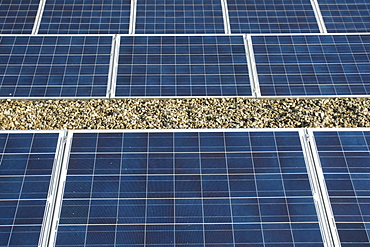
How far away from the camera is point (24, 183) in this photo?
756cm

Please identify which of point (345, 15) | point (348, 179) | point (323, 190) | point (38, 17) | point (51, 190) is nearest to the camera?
point (51, 190)

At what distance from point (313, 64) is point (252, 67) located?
6.65 feet

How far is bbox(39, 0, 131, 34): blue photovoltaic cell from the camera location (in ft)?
42.5

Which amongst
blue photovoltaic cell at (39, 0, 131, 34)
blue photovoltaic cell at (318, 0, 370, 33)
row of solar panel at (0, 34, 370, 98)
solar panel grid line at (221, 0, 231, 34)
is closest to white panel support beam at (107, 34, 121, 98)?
row of solar panel at (0, 34, 370, 98)

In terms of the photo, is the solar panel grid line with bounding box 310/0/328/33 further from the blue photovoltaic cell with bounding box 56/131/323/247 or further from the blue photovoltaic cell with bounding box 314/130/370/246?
the blue photovoltaic cell with bounding box 56/131/323/247

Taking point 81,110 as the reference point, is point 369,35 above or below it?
above

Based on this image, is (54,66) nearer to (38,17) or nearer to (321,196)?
(38,17)

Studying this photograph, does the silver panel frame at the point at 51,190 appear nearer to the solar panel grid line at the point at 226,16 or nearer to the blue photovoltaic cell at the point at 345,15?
the solar panel grid line at the point at 226,16

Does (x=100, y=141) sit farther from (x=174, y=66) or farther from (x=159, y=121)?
(x=174, y=66)

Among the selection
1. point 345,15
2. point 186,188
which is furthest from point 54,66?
point 345,15

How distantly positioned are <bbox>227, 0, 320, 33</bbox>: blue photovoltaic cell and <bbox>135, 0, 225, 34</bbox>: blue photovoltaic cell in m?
0.67

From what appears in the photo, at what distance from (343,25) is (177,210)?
10.4 m

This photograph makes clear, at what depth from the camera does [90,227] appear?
23.1 ft

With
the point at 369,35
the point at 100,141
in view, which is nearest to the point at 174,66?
the point at 100,141
